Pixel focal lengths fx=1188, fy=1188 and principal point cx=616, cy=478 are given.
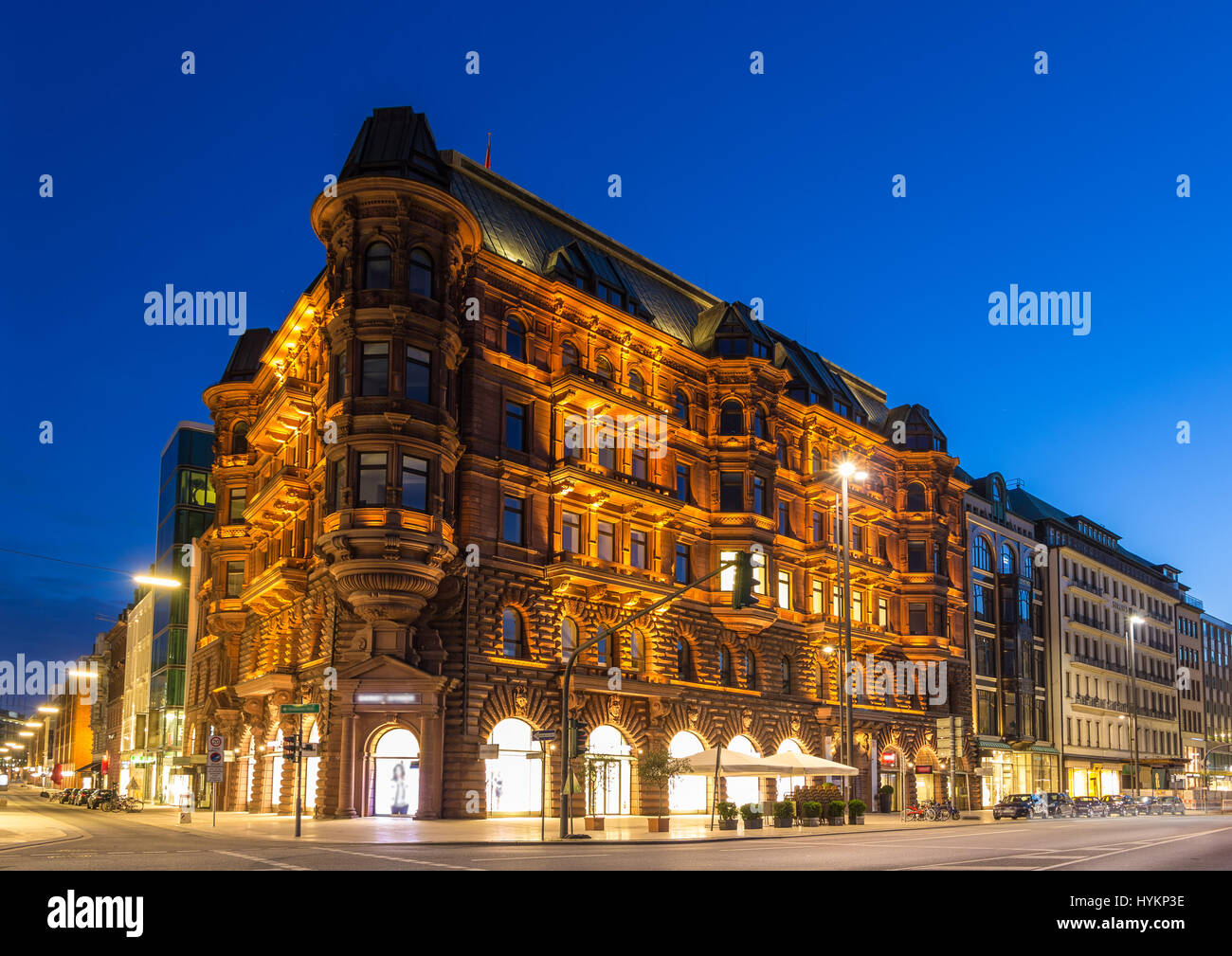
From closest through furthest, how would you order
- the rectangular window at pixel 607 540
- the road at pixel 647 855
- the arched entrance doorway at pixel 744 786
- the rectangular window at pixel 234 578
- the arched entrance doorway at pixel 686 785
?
1. the road at pixel 647 855
2. the rectangular window at pixel 607 540
3. the arched entrance doorway at pixel 686 785
4. the arched entrance doorway at pixel 744 786
5. the rectangular window at pixel 234 578

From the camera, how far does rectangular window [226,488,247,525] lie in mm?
63219

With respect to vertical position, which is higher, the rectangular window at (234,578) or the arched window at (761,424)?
the arched window at (761,424)

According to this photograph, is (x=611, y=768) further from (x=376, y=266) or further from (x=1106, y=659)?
(x=1106, y=659)

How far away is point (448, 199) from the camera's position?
43.6 m

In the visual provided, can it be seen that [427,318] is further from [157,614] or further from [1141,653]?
[1141,653]

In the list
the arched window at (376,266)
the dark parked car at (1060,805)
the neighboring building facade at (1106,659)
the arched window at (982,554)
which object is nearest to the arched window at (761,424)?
the arched window at (376,266)

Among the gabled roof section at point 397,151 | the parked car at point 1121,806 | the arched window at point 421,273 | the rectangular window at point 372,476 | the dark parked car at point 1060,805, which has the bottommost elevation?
the parked car at point 1121,806

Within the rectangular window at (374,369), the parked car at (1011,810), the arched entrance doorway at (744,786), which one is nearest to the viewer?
the rectangular window at (374,369)

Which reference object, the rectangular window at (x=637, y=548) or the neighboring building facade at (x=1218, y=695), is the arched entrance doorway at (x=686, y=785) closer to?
the rectangular window at (x=637, y=548)

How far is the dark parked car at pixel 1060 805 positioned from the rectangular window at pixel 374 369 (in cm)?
4375

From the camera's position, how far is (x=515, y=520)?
155 feet

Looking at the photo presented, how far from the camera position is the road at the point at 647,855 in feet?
75.9

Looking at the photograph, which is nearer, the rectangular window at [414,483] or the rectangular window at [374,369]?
the rectangular window at [414,483]
